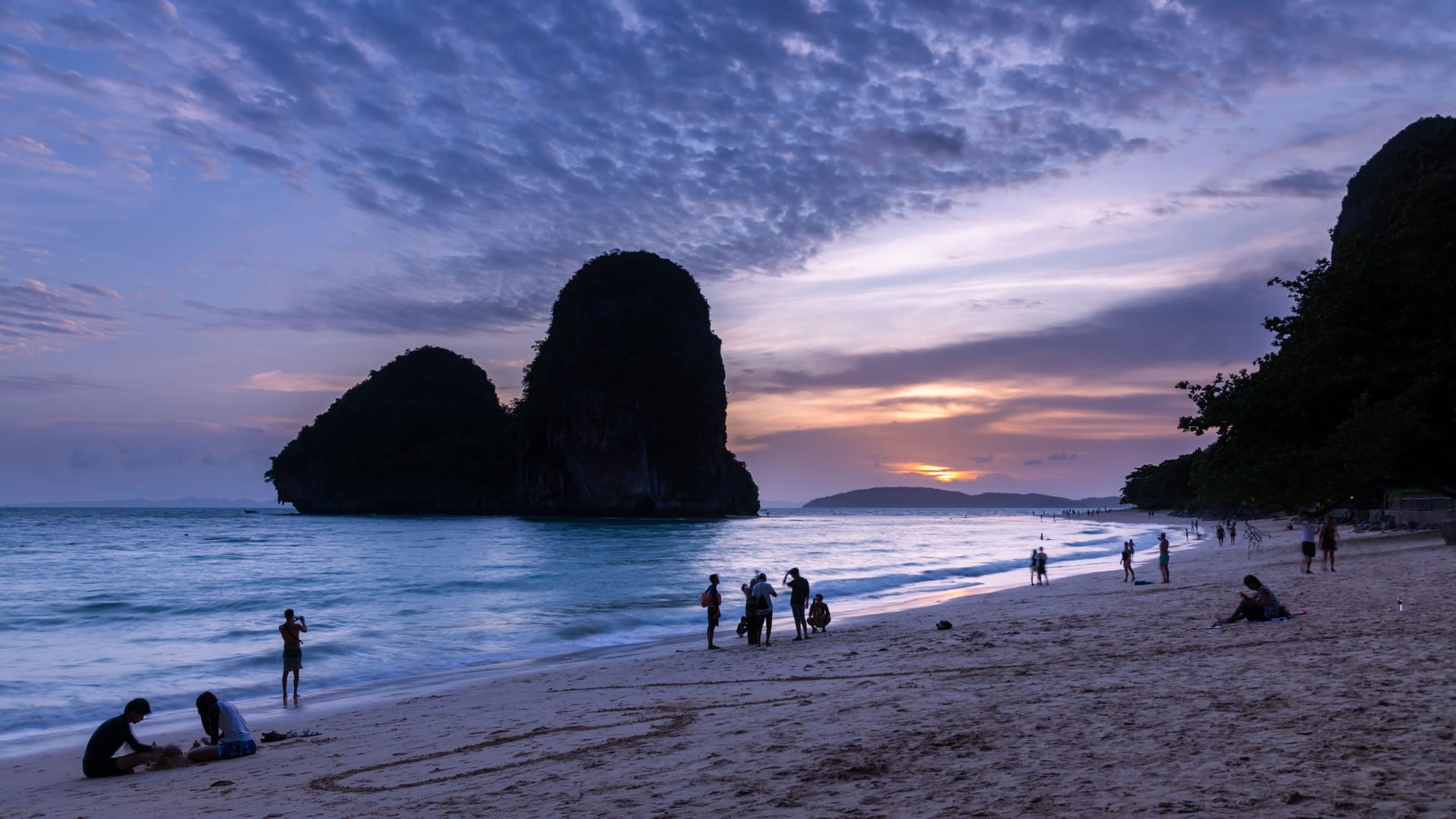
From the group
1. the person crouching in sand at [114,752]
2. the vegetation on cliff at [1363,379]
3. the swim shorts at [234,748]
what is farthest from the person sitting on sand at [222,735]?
the vegetation on cliff at [1363,379]

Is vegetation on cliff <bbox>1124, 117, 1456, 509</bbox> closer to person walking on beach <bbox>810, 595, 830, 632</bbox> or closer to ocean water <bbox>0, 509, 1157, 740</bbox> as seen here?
ocean water <bbox>0, 509, 1157, 740</bbox>

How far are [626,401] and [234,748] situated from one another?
107069 millimetres

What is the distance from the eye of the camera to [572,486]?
11706 cm

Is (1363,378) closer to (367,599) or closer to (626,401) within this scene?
(367,599)

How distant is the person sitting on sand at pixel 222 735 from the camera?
9.48 metres

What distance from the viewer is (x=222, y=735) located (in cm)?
960

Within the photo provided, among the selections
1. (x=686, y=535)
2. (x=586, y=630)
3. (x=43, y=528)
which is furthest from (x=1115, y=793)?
(x=43, y=528)

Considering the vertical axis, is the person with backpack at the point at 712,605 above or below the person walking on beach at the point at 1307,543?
below

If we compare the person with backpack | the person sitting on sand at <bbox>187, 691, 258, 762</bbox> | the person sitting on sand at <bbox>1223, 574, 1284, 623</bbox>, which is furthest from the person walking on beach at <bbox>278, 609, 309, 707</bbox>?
the person sitting on sand at <bbox>1223, 574, 1284, 623</bbox>

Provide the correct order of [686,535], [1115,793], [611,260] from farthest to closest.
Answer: [611,260]
[686,535]
[1115,793]

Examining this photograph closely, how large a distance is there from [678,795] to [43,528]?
363ft

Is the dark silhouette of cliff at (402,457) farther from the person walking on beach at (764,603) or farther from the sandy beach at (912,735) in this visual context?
the sandy beach at (912,735)

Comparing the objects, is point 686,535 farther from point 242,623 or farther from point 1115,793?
point 1115,793

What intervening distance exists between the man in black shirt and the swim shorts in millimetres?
648
